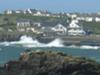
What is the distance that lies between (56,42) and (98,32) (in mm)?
18603

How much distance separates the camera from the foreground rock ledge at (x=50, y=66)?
24.0 metres

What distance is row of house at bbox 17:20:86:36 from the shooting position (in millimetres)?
102000

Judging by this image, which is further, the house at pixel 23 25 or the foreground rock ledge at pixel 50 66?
the house at pixel 23 25

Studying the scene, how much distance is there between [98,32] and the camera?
347 ft

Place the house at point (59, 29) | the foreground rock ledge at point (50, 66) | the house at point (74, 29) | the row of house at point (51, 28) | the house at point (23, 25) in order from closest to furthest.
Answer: the foreground rock ledge at point (50, 66)
the house at point (74, 29)
the row of house at point (51, 28)
the house at point (59, 29)
the house at point (23, 25)

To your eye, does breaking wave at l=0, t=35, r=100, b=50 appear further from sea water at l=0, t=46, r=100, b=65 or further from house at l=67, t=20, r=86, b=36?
sea water at l=0, t=46, r=100, b=65

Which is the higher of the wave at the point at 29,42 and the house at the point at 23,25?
the house at the point at 23,25

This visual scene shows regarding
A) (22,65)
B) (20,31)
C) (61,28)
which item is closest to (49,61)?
(22,65)

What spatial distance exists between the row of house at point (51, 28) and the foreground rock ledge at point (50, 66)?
72.7 m

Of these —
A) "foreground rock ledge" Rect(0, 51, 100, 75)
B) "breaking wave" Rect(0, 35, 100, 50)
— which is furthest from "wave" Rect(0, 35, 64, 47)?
"foreground rock ledge" Rect(0, 51, 100, 75)

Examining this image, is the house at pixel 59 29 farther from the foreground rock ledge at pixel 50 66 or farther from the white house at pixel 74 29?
the foreground rock ledge at pixel 50 66

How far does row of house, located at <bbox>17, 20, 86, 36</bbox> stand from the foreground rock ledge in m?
72.7

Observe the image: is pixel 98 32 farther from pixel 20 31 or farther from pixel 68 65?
pixel 68 65

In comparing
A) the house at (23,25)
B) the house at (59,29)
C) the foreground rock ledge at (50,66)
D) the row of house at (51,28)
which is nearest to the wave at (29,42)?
the row of house at (51,28)
